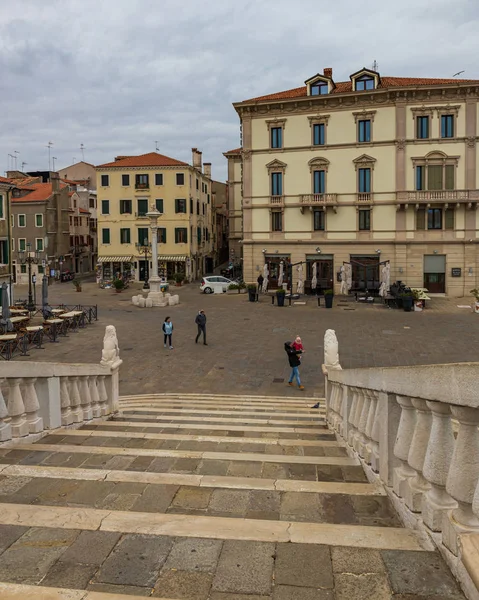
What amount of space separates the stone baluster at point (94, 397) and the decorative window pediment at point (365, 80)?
116 feet

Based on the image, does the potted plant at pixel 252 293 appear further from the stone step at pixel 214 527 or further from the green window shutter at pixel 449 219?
the stone step at pixel 214 527

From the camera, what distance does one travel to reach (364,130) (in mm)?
39938

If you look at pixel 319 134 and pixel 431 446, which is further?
pixel 319 134

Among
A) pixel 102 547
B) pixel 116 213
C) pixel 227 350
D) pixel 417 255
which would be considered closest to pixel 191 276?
pixel 116 213

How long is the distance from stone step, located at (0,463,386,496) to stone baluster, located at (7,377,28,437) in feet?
4.51

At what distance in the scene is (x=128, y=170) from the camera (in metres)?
53.5

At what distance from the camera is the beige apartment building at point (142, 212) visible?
53.3 m

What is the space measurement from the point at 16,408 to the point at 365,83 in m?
38.6

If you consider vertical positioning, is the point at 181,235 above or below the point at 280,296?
above

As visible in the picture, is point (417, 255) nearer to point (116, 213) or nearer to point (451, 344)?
point (451, 344)

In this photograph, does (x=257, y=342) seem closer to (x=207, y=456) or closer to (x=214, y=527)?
(x=207, y=456)

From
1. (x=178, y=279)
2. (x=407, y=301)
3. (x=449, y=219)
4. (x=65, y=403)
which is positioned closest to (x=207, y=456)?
(x=65, y=403)

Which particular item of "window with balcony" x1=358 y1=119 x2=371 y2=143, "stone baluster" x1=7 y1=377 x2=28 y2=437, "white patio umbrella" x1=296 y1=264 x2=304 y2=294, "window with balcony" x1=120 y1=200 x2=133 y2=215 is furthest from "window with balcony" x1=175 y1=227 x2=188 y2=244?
"stone baluster" x1=7 y1=377 x2=28 y2=437

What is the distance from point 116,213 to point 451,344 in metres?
39.7
